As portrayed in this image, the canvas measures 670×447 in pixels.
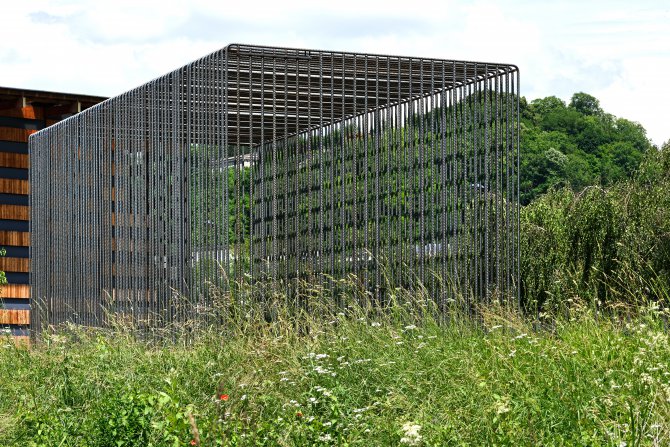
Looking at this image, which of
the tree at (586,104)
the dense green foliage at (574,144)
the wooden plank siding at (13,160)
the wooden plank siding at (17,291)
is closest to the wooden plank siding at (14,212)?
the wooden plank siding at (13,160)

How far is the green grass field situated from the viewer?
5.27 metres

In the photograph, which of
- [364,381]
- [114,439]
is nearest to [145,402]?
[114,439]

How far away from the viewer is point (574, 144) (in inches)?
2218

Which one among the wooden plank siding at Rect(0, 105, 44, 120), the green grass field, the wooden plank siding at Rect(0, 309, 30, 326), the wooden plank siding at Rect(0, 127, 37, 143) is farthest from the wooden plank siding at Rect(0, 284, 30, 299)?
the green grass field

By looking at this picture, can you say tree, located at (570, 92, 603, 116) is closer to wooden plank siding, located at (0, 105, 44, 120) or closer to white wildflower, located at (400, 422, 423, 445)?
wooden plank siding, located at (0, 105, 44, 120)

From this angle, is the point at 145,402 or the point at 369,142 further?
the point at 369,142

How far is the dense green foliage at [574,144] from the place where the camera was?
167ft

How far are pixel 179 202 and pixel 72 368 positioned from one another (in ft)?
8.95

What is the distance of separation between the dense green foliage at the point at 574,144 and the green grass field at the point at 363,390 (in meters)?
41.8

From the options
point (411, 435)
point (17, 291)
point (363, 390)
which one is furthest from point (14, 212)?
point (411, 435)

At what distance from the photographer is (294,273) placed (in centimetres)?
968

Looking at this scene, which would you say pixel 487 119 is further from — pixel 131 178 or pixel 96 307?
pixel 96 307

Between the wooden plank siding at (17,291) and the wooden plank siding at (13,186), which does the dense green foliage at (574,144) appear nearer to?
the wooden plank siding at (13,186)

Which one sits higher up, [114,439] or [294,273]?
[294,273]
